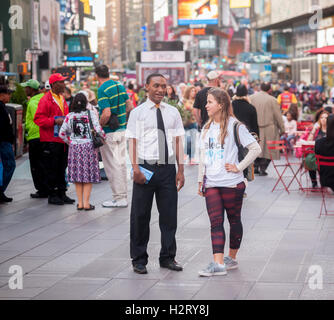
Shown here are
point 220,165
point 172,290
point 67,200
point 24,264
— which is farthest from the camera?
point 67,200

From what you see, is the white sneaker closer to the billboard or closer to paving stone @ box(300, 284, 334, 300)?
paving stone @ box(300, 284, 334, 300)

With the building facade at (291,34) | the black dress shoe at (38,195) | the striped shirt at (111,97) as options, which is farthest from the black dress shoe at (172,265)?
the building facade at (291,34)

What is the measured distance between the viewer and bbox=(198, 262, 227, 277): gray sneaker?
7418mm

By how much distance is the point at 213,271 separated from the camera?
24.4 ft

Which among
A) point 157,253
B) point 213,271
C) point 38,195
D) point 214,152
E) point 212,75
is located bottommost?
point 38,195

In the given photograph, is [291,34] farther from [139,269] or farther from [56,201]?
[139,269]

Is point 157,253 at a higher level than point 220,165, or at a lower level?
lower

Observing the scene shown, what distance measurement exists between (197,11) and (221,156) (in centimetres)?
8485

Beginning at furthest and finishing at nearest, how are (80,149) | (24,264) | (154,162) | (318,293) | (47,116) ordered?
(47,116) → (80,149) → (24,264) → (154,162) → (318,293)

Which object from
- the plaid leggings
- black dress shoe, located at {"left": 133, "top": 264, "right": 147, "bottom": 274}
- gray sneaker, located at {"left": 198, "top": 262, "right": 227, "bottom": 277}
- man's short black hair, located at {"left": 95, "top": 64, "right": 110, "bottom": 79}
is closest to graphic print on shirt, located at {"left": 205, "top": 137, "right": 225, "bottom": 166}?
the plaid leggings

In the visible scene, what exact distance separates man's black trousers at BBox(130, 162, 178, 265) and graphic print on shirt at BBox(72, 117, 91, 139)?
409 cm

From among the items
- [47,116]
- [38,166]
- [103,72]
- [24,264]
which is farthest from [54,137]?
[24,264]

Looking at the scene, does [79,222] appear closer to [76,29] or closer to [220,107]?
[220,107]
